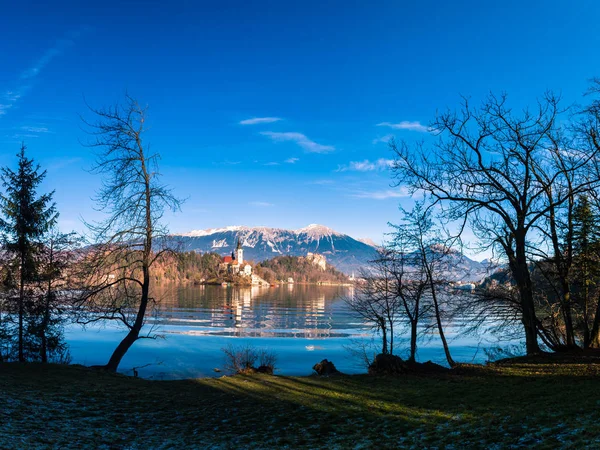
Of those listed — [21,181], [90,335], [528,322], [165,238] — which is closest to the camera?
[528,322]

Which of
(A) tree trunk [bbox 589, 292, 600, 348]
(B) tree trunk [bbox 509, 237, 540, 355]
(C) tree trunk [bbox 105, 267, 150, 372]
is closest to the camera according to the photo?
(B) tree trunk [bbox 509, 237, 540, 355]

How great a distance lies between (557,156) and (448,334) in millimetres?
27740

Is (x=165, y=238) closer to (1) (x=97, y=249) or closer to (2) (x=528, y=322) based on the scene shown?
(1) (x=97, y=249)

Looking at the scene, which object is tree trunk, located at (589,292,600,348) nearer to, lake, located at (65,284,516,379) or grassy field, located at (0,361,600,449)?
grassy field, located at (0,361,600,449)

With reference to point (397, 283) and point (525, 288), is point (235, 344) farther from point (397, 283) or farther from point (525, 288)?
point (525, 288)

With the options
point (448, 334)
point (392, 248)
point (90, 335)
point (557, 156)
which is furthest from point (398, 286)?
point (90, 335)

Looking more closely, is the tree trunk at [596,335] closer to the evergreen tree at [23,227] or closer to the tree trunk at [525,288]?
the tree trunk at [525,288]

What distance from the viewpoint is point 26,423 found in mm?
8531

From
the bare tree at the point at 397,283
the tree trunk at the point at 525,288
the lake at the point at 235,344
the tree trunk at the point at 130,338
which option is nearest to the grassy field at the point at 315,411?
the tree trunk at the point at 525,288

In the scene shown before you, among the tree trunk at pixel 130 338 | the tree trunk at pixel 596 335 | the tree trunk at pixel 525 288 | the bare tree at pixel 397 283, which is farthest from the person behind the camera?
the bare tree at pixel 397 283

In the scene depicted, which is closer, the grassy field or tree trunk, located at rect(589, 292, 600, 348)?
the grassy field

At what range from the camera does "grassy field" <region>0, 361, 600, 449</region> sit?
7.31 m

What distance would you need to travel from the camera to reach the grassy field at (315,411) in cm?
731

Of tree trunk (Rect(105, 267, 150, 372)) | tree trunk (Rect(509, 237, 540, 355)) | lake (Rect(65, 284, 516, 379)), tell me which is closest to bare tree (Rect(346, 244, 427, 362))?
tree trunk (Rect(509, 237, 540, 355))
